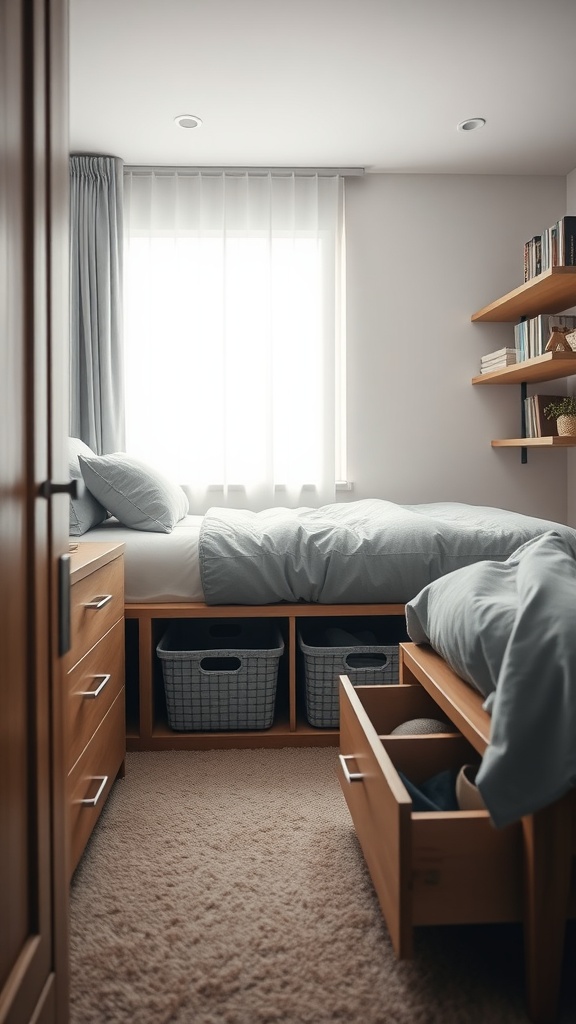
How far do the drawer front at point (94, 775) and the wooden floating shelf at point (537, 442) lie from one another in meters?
2.06

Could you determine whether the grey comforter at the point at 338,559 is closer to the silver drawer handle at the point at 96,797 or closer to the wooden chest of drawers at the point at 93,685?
the wooden chest of drawers at the point at 93,685

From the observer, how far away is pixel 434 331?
11.8 ft

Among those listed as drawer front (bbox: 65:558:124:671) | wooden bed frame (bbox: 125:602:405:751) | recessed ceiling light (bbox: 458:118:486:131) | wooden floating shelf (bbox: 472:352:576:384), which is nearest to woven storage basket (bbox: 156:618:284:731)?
wooden bed frame (bbox: 125:602:405:751)

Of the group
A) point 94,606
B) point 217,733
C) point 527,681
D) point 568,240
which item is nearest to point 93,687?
point 94,606

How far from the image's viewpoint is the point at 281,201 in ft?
11.4

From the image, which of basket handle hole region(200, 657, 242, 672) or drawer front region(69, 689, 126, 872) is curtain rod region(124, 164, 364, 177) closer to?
basket handle hole region(200, 657, 242, 672)

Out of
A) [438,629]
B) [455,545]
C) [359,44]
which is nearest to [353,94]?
[359,44]

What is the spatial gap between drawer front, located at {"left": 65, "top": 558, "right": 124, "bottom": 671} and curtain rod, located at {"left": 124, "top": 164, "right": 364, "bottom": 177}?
2.28 m

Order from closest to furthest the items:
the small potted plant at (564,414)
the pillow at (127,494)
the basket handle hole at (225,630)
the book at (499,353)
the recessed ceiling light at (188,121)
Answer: the pillow at (127,494), the basket handle hole at (225,630), the recessed ceiling light at (188,121), the small potted plant at (564,414), the book at (499,353)

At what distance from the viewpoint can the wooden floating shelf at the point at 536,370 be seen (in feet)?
9.31

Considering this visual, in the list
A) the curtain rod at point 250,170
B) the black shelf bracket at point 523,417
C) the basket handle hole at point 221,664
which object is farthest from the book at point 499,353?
the basket handle hole at point 221,664

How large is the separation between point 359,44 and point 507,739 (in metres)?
2.40

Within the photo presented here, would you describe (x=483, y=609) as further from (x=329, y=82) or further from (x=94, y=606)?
(x=329, y=82)

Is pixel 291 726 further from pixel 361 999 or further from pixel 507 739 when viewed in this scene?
pixel 507 739
